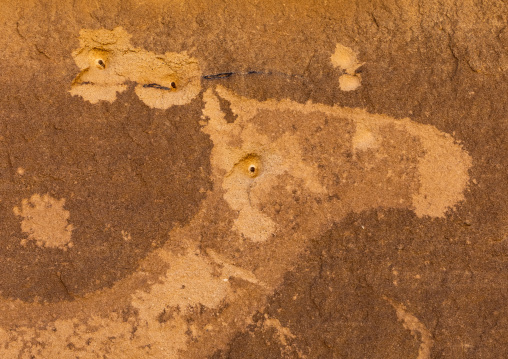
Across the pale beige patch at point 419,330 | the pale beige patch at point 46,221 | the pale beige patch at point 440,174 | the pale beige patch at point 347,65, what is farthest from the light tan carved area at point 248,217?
the pale beige patch at point 419,330

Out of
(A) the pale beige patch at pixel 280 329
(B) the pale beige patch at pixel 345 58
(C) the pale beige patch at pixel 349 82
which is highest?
(B) the pale beige patch at pixel 345 58

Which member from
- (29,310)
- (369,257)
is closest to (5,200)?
(29,310)

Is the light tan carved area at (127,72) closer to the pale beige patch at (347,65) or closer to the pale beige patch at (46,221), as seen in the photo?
the pale beige patch at (46,221)

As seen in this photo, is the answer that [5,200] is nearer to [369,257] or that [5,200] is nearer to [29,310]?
[29,310]

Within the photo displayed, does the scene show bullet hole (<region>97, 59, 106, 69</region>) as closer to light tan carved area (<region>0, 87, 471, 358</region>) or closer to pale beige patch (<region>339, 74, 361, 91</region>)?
light tan carved area (<region>0, 87, 471, 358</region>)

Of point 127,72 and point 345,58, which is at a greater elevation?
point 345,58

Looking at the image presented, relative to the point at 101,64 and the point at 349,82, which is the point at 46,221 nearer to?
the point at 101,64

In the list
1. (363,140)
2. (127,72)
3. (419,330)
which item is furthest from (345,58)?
(419,330)
